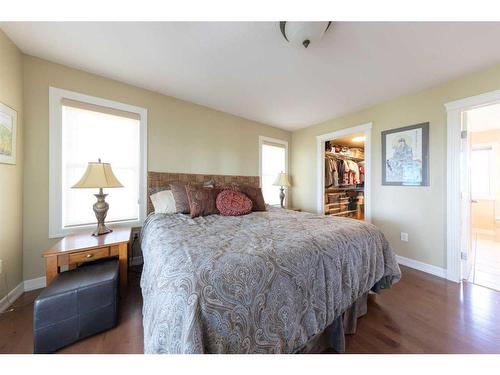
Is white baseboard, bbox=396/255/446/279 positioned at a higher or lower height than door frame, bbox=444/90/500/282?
lower

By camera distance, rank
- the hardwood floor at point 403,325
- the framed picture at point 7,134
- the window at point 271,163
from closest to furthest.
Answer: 1. the hardwood floor at point 403,325
2. the framed picture at point 7,134
3. the window at point 271,163

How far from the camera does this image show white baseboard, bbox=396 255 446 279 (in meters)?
2.30

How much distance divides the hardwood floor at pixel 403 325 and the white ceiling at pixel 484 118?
2.48m

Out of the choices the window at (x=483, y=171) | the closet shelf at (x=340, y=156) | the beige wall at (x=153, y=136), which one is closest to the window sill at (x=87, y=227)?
the beige wall at (x=153, y=136)

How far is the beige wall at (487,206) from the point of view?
402 cm

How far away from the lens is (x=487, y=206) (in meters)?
4.13

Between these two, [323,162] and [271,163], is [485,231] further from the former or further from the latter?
[271,163]

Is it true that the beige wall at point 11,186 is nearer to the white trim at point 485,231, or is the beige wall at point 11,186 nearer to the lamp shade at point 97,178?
the lamp shade at point 97,178

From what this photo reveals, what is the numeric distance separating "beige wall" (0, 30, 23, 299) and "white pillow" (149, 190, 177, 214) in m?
1.16

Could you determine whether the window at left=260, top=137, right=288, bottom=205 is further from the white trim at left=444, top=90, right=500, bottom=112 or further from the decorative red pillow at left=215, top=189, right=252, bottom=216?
the white trim at left=444, top=90, right=500, bottom=112

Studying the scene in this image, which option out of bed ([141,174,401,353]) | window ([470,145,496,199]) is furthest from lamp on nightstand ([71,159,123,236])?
window ([470,145,496,199])

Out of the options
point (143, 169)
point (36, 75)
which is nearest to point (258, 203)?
point (143, 169)

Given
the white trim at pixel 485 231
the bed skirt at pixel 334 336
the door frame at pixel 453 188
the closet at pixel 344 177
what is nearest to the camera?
the bed skirt at pixel 334 336
